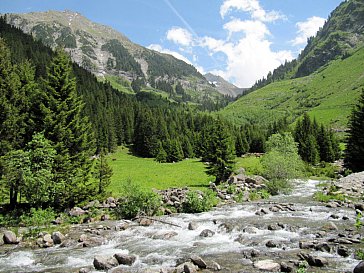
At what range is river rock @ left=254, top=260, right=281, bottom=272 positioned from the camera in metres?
16.1

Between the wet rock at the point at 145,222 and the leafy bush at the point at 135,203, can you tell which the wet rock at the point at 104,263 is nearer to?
the wet rock at the point at 145,222

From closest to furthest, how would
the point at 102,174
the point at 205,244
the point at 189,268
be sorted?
1. the point at 189,268
2. the point at 205,244
3. the point at 102,174

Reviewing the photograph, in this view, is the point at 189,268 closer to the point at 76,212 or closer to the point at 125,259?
the point at 125,259

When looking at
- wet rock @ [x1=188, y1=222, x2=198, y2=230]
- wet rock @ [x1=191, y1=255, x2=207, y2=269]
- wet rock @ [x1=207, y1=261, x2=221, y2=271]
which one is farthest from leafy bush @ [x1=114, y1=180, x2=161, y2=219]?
wet rock @ [x1=207, y1=261, x2=221, y2=271]

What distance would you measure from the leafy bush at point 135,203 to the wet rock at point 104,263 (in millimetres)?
14140

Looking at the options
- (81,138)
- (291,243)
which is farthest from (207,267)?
(81,138)

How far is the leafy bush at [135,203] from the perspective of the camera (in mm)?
32750

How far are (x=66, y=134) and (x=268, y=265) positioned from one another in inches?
1041

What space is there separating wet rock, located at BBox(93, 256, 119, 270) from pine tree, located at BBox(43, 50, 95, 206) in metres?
16.3

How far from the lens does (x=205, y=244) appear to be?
22.3 m

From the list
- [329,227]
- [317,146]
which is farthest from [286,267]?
[317,146]

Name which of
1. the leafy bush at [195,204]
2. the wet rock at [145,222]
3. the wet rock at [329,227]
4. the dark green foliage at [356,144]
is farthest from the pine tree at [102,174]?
the dark green foliage at [356,144]

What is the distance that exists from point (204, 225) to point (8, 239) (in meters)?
16.3

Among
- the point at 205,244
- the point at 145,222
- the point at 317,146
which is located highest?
the point at 317,146
